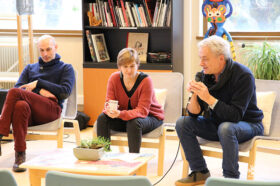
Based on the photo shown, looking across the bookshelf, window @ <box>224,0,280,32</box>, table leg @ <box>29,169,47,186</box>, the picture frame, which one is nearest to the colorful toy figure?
the bookshelf

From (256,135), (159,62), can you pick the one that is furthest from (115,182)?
(159,62)

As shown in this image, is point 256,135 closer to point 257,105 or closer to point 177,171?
point 257,105

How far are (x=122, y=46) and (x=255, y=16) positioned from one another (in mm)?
1543

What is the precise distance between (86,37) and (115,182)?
12.4 ft

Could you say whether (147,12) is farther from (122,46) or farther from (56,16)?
(56,16)

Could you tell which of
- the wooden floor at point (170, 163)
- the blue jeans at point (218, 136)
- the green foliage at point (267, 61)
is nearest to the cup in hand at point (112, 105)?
the blue jeans at point (218, 136)

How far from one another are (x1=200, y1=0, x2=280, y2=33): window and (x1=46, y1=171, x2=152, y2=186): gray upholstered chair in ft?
13.0

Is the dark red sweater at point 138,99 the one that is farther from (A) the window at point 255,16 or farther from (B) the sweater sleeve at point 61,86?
(A) the window at point 255,16

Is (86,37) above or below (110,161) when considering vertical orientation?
above

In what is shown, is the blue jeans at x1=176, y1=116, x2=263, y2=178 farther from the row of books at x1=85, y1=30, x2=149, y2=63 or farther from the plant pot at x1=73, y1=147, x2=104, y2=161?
A: the row of books at x1=85, y1=30, x2=149, y2=63

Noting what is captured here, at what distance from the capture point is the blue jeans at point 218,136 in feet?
10.4

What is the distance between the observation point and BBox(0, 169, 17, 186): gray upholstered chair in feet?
5.81

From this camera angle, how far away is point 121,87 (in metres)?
3.81

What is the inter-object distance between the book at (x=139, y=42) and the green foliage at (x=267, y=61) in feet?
3.92
